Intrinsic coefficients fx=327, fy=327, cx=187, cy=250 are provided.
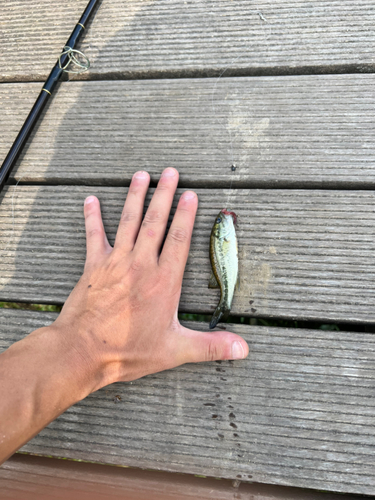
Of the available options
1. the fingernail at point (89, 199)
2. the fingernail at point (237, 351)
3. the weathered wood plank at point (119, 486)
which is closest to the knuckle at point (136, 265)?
the fingernail at point (89, 199)

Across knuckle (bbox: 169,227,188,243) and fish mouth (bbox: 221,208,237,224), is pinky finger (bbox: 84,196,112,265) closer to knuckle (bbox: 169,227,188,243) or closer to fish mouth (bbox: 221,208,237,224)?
knuckle (bbox: 169,227,188,243)

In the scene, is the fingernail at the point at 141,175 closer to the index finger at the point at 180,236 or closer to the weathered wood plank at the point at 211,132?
the weathered wood plank at the point at 211,132

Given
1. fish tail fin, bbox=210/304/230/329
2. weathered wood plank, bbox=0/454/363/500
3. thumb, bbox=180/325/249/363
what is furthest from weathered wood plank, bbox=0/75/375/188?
weathered wood plank, bbox=0/454/363/500

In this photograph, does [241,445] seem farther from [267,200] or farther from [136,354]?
[267,200]

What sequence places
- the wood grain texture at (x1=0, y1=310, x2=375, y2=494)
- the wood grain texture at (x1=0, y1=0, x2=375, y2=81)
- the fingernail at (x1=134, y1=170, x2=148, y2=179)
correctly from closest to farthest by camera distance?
the wood grain texture at (x1=0, y1=310, x2=375, y2=494) < the fingernail at (x1=134, y1=170, x2=148, y2=179) < the wood grain texture at (x1=0, y1=0, x2=375, y2=81)

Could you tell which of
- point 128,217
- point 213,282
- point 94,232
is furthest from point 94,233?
point 213,282

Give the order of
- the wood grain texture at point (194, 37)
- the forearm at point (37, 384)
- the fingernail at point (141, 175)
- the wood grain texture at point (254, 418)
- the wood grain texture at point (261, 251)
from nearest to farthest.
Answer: the forearm at point (37, 384), the wood grain texture at point (254, 418), the wood grain texture at point (261, 251), the fingernail at point (141, 175), the wood grain texture at point (194, 37)

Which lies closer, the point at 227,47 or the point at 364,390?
the point at 364,390

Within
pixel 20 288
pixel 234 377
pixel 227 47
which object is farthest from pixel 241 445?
pixel 227 47

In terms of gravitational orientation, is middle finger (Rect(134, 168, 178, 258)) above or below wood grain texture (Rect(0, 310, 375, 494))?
above
